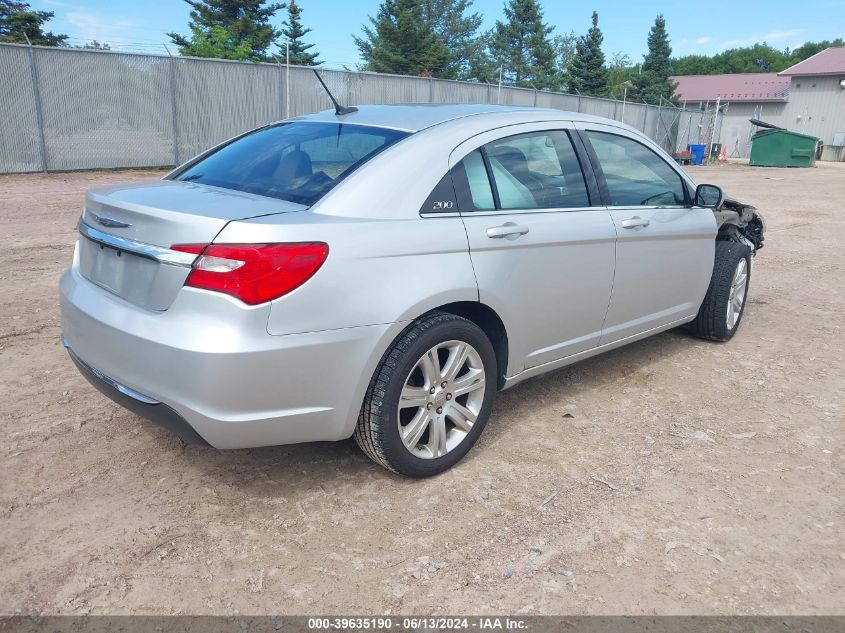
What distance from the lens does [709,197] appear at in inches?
180

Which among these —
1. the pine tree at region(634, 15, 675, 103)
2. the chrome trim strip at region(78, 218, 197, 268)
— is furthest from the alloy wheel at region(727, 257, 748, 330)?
the pine tree at region(634, 15, 675, 103)

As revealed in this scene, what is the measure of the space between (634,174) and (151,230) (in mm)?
2858

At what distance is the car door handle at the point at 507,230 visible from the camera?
3197 mm

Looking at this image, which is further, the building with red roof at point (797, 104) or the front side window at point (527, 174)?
the building with red roof at point (797, 104)

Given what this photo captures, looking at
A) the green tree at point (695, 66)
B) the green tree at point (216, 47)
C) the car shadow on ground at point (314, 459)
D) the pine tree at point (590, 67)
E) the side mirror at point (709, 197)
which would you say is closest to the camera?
the car shadow on ground at point (314, 459)

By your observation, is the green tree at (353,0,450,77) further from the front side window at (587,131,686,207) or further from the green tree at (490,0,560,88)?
the front side window at (587,131,686,207)

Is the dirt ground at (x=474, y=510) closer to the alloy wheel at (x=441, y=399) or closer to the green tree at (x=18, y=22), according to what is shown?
the alloy wheel at (x=441, y=399)

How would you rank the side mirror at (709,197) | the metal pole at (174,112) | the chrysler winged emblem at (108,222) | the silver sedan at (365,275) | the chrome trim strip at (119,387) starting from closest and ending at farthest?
1. the silver sedan at (365,275)
2. the chrome trim strip at (119,387)
3. the chrysler winged emblem at (108,222)
4. the side mirror at (709,197)
5. the metal pole at (174,112)

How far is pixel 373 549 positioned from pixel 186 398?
0.90 metres

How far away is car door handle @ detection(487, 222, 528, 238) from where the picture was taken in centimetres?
320

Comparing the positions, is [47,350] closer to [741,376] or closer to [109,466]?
[109,466]

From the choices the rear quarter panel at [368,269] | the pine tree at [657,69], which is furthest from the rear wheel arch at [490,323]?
the pine tree at [657,69]

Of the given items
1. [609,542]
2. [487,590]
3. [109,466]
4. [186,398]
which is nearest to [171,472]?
[109,466]

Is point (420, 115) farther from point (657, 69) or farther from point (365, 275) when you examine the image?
point (657, 69)
